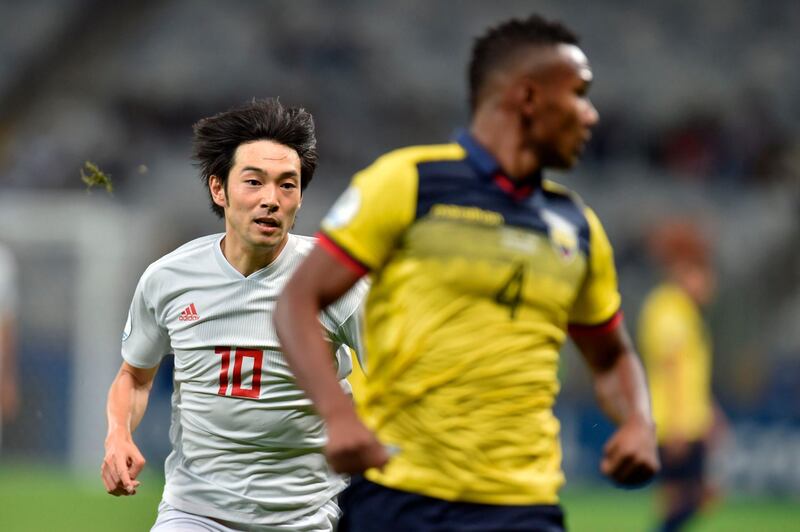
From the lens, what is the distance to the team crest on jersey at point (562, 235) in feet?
10.7

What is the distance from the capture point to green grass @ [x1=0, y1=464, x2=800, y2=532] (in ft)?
36.0

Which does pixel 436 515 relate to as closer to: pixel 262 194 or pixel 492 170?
pixel 492 170

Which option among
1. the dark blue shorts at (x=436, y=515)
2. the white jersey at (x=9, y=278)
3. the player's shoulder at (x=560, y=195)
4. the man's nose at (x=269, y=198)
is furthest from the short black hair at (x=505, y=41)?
the white jersey at (x=9, y=278)

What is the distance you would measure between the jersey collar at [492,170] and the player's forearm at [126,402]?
1.62 metres

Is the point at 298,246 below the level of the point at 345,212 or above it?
below

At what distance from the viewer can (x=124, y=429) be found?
14.0ft

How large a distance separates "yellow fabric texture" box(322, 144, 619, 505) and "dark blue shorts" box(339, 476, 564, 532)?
24 mm

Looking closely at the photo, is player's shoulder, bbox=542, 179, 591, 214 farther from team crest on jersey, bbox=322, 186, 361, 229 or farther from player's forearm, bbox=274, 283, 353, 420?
player's forearm, bbox=274, 283, 353, 420

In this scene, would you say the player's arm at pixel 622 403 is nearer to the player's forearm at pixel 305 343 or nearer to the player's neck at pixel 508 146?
the player's neck at pixel 508 146

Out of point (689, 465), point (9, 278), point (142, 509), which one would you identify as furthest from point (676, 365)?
point (9, 278)

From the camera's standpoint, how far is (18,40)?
58.1 ft

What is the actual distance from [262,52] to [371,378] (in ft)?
49.9

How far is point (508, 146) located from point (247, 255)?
136cm

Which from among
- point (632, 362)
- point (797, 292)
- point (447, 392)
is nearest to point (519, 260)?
point (447, 392)
